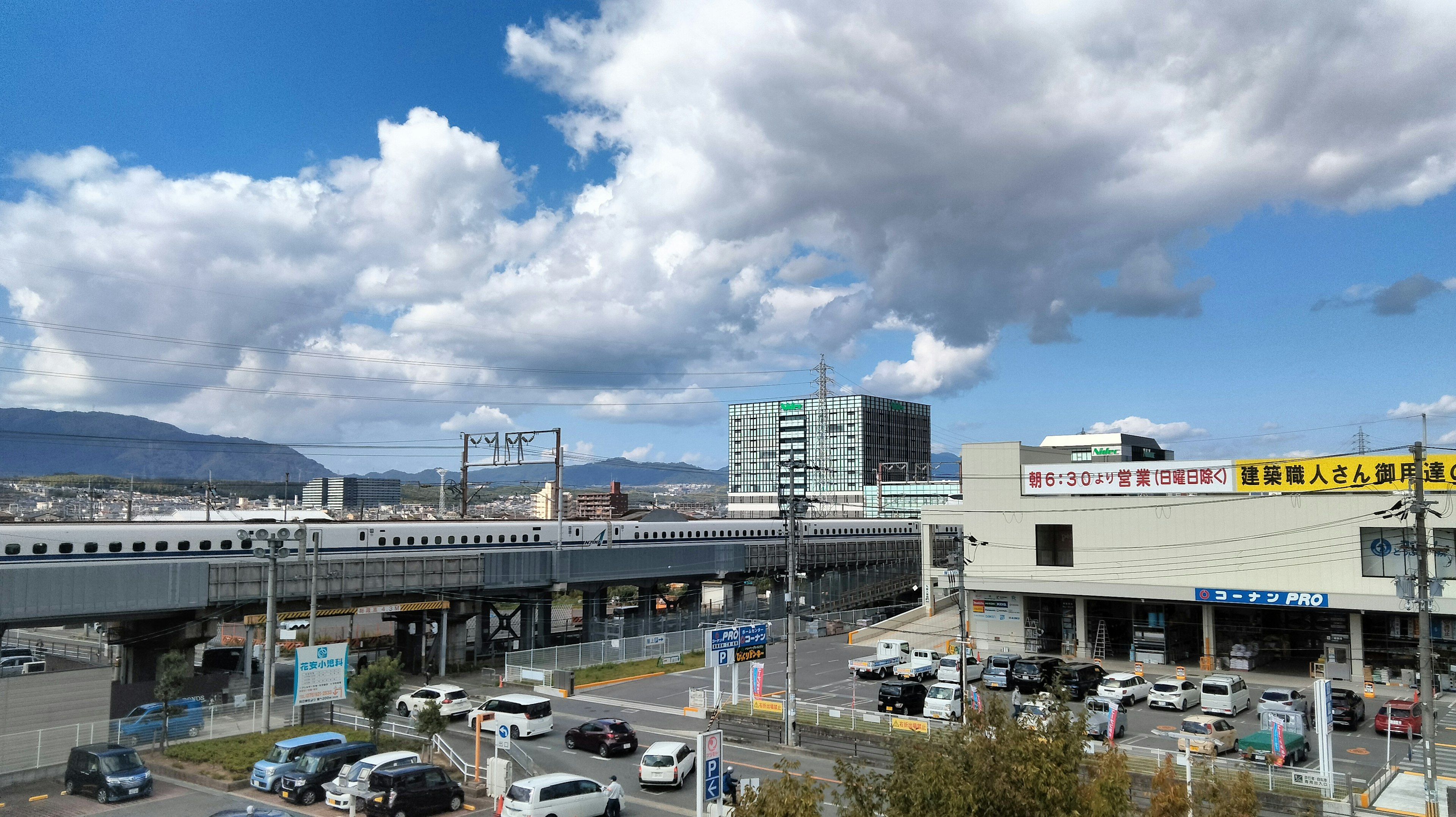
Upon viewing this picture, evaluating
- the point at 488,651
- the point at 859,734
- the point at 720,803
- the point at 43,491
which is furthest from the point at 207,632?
the point at 43,491

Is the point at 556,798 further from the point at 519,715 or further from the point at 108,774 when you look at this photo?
the point at 108,774

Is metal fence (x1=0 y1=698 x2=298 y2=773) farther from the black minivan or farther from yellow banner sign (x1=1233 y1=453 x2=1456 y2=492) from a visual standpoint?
yellow banner sign (x1=1233 y1=453 x2=1456 y2=492)

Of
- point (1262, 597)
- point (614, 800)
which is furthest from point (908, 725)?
point (1262, 597)

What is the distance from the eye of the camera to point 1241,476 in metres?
47.0

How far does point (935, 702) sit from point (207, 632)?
30495 millimetres

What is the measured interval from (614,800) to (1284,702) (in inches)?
1044

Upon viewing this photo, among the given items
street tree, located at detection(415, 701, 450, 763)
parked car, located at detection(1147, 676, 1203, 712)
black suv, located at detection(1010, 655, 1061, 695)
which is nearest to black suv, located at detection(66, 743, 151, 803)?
street tree, located at detection(415, 701, 450, 763)

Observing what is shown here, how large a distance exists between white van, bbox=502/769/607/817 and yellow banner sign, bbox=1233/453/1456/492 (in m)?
36.9

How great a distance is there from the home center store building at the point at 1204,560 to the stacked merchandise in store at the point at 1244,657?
0.10 m

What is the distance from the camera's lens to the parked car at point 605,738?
29.2 m

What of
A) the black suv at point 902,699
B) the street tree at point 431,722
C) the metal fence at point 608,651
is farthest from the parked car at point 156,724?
the black suv at point 902,699

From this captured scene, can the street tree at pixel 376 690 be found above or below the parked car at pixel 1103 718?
above

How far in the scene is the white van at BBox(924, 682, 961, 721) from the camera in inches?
1259

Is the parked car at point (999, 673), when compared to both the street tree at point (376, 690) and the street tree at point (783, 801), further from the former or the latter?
the street tree at point (783, 801)
